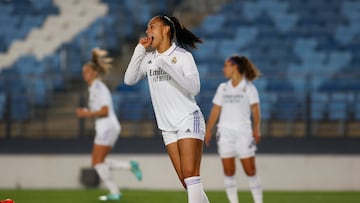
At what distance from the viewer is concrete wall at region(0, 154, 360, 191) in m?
14.6

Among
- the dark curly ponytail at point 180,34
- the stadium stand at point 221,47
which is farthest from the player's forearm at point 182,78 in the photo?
the stadium stand at point 221,47

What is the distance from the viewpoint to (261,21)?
19031 mm

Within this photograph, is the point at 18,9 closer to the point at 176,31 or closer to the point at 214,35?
the point at 214,35

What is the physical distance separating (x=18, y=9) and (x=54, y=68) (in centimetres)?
308

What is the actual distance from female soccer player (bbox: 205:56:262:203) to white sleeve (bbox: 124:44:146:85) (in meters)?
2.87

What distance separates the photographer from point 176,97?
7.73m

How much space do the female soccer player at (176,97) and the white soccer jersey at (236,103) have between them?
9.58 feet

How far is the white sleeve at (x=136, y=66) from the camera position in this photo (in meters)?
7.83

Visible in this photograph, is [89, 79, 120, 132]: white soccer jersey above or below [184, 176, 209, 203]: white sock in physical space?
above

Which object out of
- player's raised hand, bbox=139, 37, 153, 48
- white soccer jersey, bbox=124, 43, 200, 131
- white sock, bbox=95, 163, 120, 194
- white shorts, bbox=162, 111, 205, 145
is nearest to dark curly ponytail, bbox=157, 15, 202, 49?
white soccer jersey, bbox=124, 43, 200, 131

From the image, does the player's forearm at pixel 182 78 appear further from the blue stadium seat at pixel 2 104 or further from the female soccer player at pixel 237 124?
the blue stadium seat at pixel 2 104

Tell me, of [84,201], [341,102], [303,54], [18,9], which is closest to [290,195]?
[341,102]

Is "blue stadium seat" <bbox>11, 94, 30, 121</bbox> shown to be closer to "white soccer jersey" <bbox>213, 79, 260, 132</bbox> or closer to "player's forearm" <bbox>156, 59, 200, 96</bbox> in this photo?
"white soccer jersey" <bbox>213, 79, 260, 132</bbox>

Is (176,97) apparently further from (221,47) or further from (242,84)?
(221,47)
